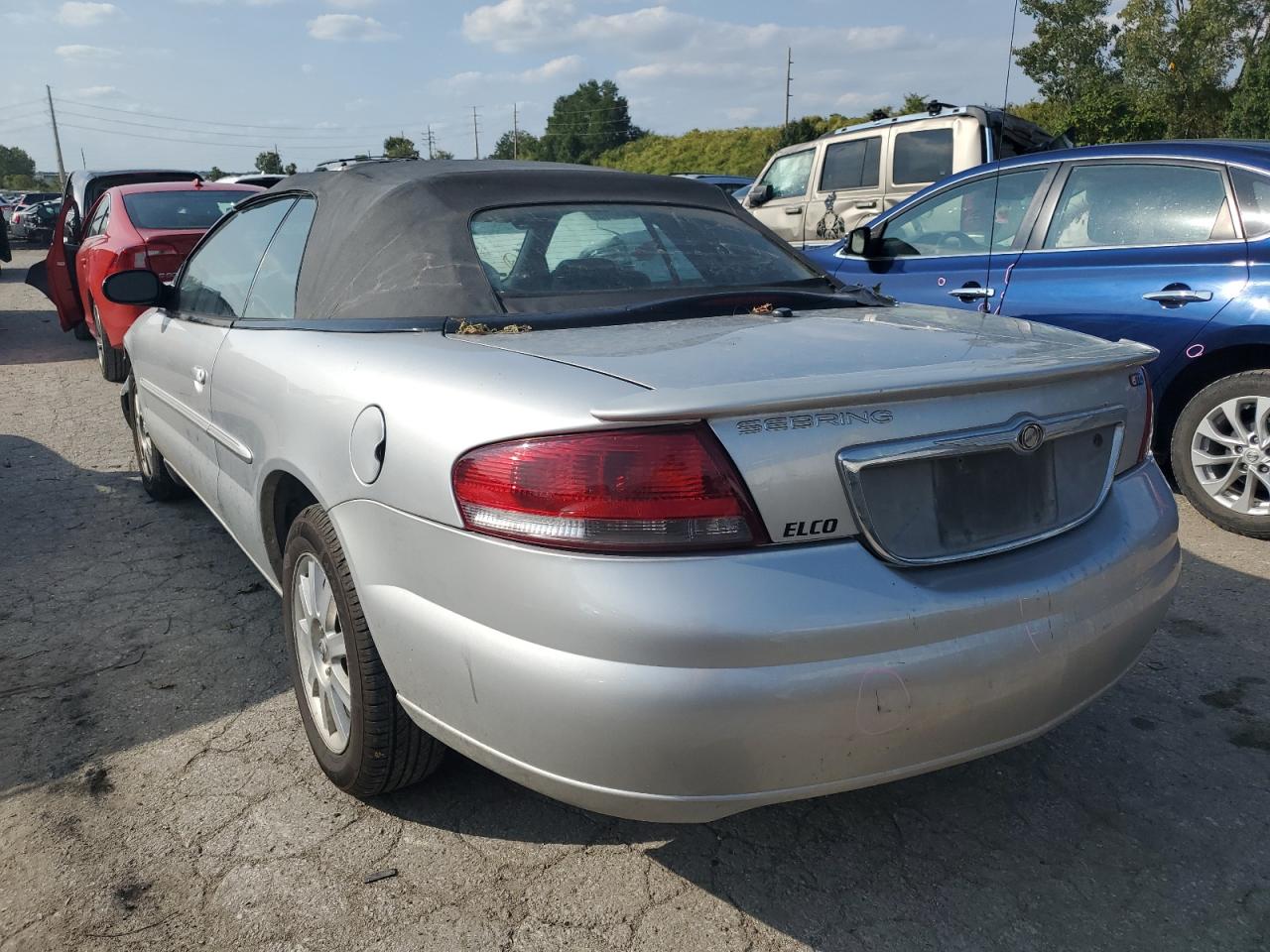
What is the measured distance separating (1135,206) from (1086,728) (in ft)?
9.76

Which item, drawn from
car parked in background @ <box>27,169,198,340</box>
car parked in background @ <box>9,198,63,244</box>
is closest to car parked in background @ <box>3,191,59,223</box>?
car parked in background @ <box>9,198,63,244</box>

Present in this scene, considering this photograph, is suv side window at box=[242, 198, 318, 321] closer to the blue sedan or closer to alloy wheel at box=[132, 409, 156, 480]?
alloy wheel at box=[132, 409, 156, 480]

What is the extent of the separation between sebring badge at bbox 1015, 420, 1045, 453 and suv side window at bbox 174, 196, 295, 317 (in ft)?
8.23

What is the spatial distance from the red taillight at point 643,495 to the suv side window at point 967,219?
3.86 metres

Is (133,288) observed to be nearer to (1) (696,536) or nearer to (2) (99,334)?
(1) (696,536)

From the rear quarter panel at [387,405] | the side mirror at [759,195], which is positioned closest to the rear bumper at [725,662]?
the rear quarter panel at [387,405]

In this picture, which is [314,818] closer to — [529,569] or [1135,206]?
[529,569]

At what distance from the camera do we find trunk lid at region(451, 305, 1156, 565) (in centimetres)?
176

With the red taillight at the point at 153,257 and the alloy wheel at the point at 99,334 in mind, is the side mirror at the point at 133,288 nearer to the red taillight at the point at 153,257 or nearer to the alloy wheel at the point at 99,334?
the red taillight at the point at 153,257

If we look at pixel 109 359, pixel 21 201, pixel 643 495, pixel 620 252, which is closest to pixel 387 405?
pixel 643 495

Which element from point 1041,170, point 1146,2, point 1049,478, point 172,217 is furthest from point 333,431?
point 1146,2

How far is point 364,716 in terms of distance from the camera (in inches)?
88.1

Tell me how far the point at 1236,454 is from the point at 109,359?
316 inches

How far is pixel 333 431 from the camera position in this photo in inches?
89.8
